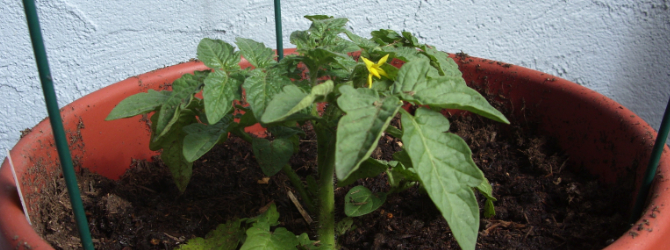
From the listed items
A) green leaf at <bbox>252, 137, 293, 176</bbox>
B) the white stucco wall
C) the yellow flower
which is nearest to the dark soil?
green leaf at <bbox>252, 137, 293, 176</bbox>

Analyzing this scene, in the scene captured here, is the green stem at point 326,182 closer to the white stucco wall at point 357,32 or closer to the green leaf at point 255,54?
the green leaf at point 255,54

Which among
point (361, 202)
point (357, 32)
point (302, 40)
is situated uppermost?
point (302, 40)

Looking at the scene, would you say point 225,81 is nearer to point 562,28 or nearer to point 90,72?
point 90,72

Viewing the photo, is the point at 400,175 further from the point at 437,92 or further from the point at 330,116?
the point at 437,92

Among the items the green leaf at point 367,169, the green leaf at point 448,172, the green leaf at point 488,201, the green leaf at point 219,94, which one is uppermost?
the green leaf at point 219,94

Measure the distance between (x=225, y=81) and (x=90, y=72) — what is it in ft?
3.79

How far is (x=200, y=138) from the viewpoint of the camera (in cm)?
83

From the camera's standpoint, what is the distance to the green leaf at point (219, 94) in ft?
2.48

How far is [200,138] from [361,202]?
1.18ft

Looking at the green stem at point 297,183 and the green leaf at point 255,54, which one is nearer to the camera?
the green leaf at point 255,54

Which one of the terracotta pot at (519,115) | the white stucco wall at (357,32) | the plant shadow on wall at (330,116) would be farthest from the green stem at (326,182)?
the white stucco wall at (357,32)

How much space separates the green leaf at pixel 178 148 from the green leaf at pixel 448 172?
43 centimetres

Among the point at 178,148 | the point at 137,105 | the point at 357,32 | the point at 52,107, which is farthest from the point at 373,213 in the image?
the point at 357,32

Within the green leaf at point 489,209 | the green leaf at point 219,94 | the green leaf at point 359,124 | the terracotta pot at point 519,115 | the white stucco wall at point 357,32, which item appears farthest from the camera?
the white stucco wall at point 357,32
